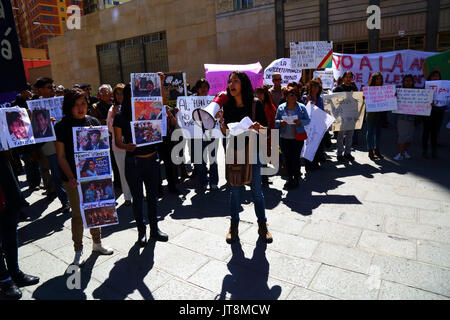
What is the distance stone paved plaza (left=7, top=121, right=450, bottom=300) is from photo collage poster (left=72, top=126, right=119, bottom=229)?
531 mm

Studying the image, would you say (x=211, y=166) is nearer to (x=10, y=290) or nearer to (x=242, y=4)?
(x=10, y=290)

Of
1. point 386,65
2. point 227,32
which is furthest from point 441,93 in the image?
point 227,32

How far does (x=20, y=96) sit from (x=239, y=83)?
5.02 m

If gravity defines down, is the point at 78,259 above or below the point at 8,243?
below

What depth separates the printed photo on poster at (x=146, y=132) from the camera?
3.56m

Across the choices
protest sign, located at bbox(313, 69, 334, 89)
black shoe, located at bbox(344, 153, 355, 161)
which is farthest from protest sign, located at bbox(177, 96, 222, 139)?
protest sign, located at bbox(313, 69, 334, 89)

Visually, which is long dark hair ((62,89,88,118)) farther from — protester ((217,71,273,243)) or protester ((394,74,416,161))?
protester ((394,74,416,161))

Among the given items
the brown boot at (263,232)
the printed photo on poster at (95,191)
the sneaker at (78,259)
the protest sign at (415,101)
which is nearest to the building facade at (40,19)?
the protest sign at (415,101)

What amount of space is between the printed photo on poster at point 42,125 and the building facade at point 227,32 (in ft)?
44.5

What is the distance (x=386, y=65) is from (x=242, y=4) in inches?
378

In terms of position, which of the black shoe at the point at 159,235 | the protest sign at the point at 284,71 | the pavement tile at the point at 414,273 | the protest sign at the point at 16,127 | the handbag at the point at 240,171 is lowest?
the pavement tile at the point at 414,273

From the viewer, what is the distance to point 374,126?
7062 millimetres

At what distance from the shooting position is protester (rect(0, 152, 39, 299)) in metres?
2.85

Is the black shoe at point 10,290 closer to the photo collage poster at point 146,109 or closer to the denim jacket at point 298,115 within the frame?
the photo collage poster at point 146,109
